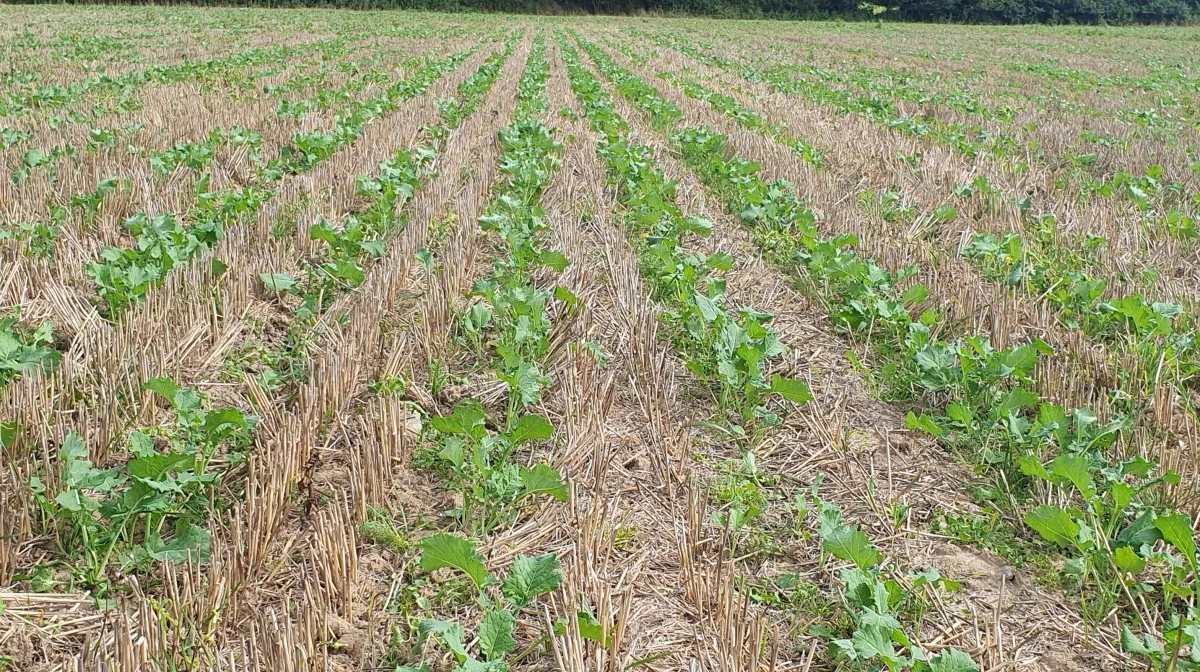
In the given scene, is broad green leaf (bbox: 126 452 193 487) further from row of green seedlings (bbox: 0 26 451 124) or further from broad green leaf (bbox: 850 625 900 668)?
row of green seedlings (bbox: 0 26 451 124)

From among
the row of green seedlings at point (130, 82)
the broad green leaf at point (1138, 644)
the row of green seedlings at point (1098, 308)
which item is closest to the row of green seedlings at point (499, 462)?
the broad green leaf at point (1138, 644)

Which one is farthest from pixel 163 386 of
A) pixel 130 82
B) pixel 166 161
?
Answer: pixel 130 82

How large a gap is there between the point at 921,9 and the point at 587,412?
186 feet

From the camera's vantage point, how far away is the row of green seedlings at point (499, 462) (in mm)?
1800

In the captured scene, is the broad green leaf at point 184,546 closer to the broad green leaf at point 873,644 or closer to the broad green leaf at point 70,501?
the broad green leaf at point 70,501

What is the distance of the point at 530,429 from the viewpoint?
2475 mm

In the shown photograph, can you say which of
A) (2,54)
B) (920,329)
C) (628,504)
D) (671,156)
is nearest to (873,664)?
(628,504)

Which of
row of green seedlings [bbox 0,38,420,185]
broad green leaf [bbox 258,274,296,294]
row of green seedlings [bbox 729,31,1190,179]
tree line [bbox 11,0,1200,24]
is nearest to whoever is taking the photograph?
broad green leaf [bbox 258,274,296,294]

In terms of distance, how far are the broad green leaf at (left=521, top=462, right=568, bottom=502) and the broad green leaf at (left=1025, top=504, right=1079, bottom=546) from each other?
1.22m

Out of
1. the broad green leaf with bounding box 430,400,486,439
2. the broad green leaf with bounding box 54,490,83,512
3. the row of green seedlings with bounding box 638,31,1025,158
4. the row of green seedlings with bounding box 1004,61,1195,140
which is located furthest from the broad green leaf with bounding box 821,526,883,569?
the row of green seedlings with bounding box 1004,61,1195,140

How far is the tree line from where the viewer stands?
49.8m

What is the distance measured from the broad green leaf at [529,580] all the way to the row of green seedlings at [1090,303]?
2.30 metres

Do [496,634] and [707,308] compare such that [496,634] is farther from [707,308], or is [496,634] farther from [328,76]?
[328,76]

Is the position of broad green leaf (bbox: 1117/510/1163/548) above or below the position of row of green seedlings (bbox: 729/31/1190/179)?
below
